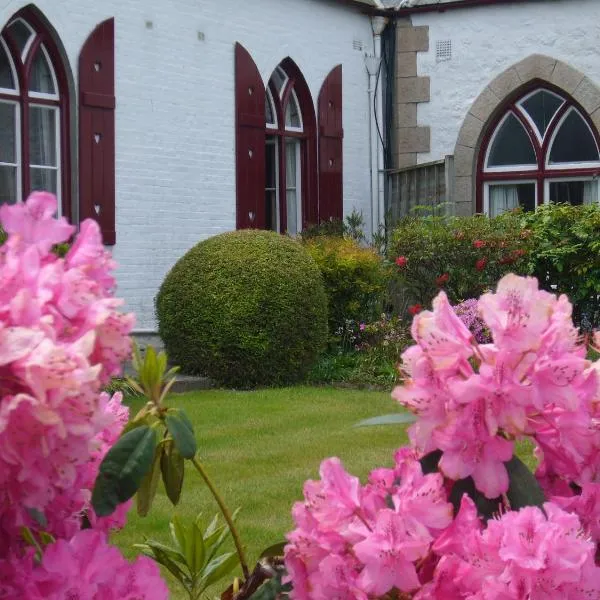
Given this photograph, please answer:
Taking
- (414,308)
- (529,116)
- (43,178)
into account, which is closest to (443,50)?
(529,116)

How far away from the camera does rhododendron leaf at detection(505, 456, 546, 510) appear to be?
1310mm

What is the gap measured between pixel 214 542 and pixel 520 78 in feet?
44.2

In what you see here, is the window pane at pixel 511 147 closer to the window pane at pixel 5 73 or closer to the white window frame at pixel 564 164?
the white window frame at pixel 564 164

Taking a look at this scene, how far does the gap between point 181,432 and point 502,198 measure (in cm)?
1410

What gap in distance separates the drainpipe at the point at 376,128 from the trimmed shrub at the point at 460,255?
294cm

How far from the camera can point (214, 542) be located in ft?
6.91

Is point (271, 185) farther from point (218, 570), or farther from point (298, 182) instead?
point (218, 570)

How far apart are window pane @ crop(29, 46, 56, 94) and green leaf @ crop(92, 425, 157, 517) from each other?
35.0 feet

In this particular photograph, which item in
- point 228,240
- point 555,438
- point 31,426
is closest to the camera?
point 31,426

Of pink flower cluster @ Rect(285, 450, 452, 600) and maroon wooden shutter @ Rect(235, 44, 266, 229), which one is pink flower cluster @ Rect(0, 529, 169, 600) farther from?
maroon wooden shutter @ Rect(235, 44, 266, 229)

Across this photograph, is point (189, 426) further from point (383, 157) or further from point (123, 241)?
point (383, 157)

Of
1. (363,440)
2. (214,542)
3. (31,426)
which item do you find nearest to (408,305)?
(363,440)

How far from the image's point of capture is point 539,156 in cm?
1488

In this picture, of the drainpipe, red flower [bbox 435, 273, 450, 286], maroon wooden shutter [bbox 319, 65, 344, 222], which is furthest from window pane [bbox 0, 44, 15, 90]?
the drainpipe
